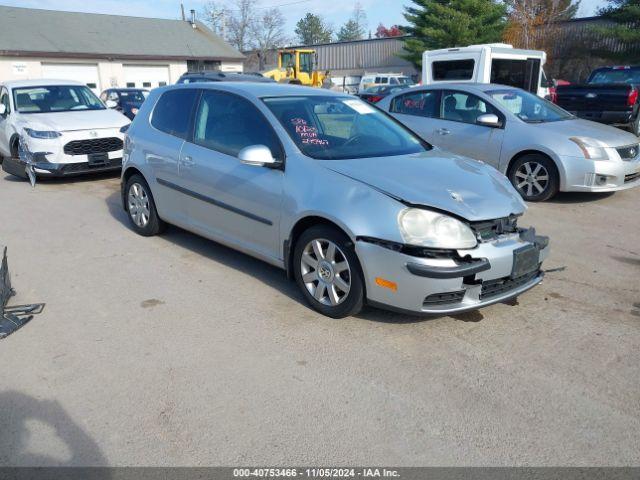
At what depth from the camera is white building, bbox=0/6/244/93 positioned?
30.2 m

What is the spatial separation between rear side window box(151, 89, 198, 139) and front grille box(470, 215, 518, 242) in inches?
116

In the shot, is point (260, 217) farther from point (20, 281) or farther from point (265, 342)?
point (20, 281)

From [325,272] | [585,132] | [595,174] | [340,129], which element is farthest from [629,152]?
[325,272]

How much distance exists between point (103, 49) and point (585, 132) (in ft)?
104

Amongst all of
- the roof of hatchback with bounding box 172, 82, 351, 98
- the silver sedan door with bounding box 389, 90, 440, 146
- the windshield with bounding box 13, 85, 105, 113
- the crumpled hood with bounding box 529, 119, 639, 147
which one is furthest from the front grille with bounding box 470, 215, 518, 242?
the windshield with bounding box 13, 85, 105, 113

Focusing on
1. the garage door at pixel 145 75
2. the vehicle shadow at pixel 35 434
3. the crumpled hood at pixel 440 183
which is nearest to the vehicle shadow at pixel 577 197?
the crumpled hood at pixel 440 183

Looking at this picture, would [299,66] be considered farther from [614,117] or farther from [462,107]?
[462,107]

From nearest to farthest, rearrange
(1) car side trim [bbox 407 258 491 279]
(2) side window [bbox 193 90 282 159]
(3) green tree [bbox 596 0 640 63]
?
(1) car side trim [bbox 407 258 491 279]
(2) side window [bbox 193 90 282 159]
(3) green tree [bbox 596 0 640 63]

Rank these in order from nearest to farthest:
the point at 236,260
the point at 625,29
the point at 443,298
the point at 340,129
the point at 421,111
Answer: the point at 443,298 → the point at 340,129 → the point at 236,260 → the point at 421,111 → the point at 625,29

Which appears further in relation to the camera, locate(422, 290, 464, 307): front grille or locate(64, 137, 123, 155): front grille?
locate(64, 137, 123, 155): front grille

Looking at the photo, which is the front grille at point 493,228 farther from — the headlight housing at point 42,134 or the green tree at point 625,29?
the green tree at point 625,29

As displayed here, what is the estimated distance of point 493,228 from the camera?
12.6 feet

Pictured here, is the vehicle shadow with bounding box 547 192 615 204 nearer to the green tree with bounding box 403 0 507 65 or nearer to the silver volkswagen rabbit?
the silver volkswagen rabbit

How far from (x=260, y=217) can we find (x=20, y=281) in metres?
2.25
